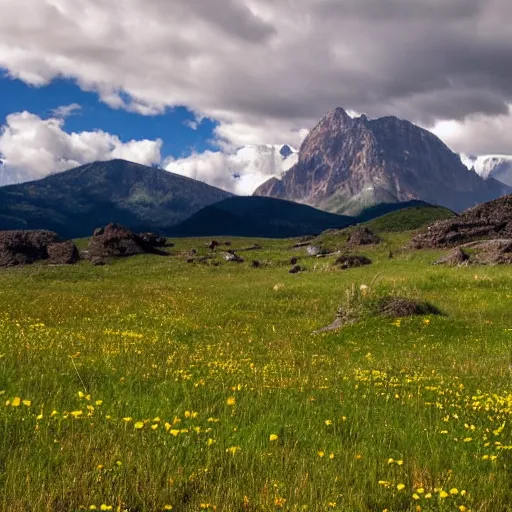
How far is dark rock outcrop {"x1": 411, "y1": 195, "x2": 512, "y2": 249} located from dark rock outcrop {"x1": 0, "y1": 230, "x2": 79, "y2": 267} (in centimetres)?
5445

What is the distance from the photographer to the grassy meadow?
19.1ft

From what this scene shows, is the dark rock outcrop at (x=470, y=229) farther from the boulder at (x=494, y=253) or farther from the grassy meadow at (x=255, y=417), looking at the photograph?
the grassy meadow at (x=255, y=417)

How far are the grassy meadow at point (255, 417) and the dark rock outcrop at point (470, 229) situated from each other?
47.6 m

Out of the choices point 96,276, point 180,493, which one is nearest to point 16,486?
point 180,493

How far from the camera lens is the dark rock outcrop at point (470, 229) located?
64625mm

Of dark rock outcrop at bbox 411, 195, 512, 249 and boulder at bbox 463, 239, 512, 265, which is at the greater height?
dark rock outcrop at bbox 411, 195, 512, 249

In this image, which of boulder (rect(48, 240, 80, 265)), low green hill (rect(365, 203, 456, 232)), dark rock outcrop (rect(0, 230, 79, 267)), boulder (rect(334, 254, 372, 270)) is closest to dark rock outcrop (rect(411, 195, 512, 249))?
boulder (rect(334, 254, 372, 270))

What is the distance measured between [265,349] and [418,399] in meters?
7.19

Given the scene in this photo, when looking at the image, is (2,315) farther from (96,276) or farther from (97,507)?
(96,276)

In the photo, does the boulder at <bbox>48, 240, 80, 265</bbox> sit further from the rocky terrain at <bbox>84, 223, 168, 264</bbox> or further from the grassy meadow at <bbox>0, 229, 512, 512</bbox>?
the grassy meadow at <bbox>0, 229, 512, 512</bbox>

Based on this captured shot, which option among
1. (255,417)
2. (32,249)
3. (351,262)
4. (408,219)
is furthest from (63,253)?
(408,219)

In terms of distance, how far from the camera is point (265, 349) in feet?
54.0

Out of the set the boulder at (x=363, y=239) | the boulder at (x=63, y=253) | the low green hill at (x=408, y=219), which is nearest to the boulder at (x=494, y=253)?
the boulder at (x=363, y=239)

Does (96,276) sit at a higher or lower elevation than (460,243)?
lower
